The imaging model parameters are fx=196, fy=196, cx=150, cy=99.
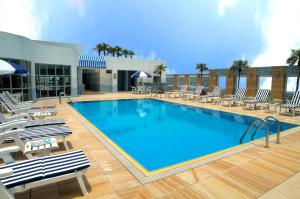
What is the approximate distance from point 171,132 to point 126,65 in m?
17.8

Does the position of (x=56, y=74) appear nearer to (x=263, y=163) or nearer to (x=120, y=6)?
(x=120, y=6)

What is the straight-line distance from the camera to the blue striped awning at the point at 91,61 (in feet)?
67.4

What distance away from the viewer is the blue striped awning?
20.5 metres

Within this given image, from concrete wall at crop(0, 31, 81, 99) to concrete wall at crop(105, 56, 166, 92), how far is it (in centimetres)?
584

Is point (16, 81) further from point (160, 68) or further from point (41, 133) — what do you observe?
point (160, 68)

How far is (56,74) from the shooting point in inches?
683

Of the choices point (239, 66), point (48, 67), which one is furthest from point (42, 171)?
point (239, 66)

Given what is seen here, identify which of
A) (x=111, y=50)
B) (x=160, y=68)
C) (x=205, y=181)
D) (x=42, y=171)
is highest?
(x=111, y=50)

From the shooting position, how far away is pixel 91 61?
2142cm

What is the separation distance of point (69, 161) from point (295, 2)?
16.5 meters

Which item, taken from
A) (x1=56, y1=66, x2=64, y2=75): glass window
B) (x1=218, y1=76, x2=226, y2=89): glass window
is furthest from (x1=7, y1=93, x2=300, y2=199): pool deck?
(x1=218, y1=76, x2=226, y2=89): glass window

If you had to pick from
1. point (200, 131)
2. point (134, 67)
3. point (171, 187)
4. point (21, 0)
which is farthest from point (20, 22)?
point (171, 187)

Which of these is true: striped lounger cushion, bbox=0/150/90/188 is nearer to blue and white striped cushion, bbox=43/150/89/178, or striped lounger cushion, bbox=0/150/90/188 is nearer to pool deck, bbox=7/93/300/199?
blue and white striped cushion, bbox=43/150/89/178

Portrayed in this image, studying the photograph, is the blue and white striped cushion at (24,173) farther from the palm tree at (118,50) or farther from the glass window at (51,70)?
the palm tree at (118,50)
